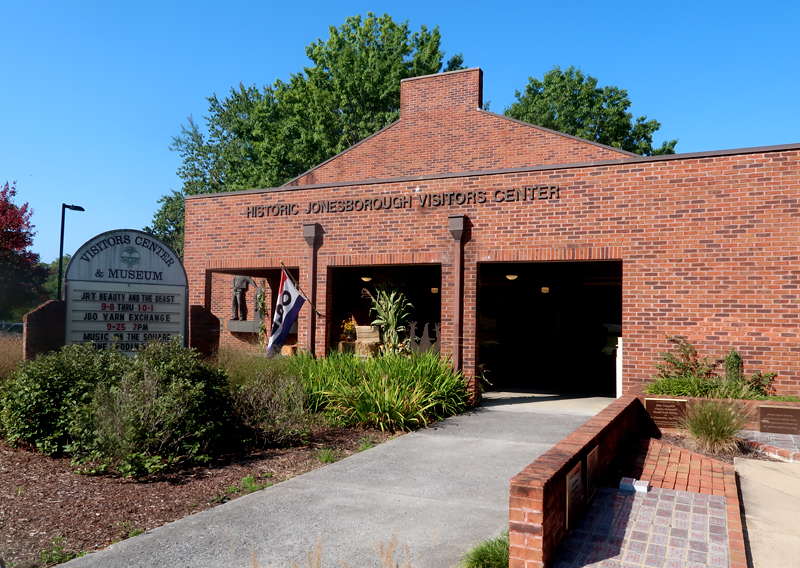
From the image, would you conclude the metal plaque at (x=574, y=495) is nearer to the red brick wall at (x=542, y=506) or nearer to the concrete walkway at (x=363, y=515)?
the red brick wall at (x=542, y=506)

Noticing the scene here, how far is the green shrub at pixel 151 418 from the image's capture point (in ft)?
21.5

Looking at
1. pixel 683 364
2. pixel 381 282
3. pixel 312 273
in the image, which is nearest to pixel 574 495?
pixel 683 364

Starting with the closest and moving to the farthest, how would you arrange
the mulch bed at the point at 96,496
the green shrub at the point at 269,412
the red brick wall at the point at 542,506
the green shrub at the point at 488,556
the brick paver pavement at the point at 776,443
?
the red brick wall at the point at 542,506
the green shrub at the point at 488,556
the mulch bed at the point at 96,496
the brick paver pavement at the point at 776,443
the green shrub at the point at 269,412

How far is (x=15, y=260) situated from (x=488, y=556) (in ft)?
122

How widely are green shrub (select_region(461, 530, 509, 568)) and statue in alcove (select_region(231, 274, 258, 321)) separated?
572 inches

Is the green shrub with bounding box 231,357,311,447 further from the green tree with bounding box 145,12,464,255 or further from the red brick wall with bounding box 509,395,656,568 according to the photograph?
the green tree with bounding box 145,12,464,255

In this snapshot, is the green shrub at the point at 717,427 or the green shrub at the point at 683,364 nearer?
the green shrub at the point at 717,427

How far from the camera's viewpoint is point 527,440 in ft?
28.5

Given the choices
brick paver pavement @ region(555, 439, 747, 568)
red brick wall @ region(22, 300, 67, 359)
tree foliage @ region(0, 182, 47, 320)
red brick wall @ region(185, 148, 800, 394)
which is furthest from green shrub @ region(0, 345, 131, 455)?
tree foliage @ region(0, 182, 47, 320)

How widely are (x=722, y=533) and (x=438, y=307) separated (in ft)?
41.6

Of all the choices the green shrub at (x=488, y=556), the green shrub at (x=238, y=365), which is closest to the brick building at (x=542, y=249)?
the green shrub at (x=238, y=365)

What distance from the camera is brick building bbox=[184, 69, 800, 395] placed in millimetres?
10430

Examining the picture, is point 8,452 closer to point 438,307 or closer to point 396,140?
point 438,307

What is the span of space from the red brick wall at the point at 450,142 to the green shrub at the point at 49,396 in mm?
12726
